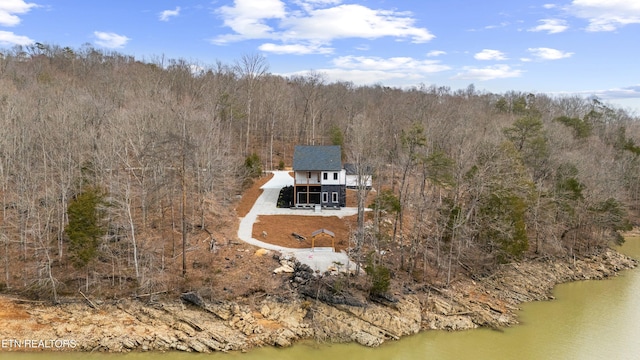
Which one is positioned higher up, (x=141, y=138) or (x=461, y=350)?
(x=141, y=138)

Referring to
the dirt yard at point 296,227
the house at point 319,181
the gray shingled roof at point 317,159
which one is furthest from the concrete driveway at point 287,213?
the gray shingled roof at point 317,159

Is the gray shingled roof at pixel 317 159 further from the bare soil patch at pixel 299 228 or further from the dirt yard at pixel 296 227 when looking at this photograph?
the bare soil patch at pixel 299 228

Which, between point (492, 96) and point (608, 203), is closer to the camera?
point (608, 203)

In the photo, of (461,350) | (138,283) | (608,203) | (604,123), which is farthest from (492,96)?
(138,283)

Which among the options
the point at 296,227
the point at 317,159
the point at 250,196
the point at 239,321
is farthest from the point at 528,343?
the point at 250,196

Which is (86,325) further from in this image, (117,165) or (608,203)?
(608,203)
